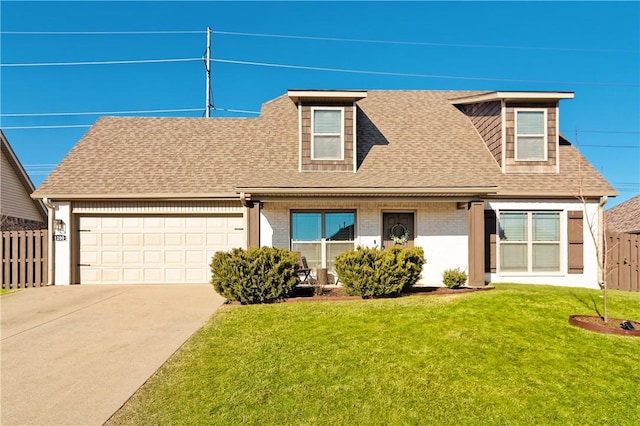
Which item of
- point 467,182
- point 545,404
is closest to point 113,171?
point 467,182

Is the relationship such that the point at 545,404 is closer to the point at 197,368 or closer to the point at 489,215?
the point at 197,368

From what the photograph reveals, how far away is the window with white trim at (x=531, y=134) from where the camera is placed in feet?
43.0

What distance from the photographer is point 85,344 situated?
685 cm

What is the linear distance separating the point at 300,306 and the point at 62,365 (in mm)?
4303

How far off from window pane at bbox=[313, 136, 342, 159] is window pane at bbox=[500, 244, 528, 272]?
5.74 m

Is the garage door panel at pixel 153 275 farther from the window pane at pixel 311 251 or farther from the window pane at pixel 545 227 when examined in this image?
the window pane at pixel 545 227

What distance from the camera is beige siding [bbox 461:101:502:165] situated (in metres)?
13.5

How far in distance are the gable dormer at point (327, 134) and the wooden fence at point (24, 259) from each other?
8277 mm

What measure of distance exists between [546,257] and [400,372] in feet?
30.0

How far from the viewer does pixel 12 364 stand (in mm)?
5961

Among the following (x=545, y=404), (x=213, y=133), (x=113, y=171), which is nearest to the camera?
(x=545, y=404)

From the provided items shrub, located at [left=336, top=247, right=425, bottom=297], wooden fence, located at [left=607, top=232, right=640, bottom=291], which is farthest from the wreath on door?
wooden fence, located at [left=607, top=232, right=640, bottom=291]

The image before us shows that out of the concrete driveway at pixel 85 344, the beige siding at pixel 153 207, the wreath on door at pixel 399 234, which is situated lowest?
the concrete driveway at pixel 85 344

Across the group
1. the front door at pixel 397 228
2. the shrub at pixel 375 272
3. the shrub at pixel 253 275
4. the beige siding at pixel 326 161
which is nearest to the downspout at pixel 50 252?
the shrub at pixel 253 275
